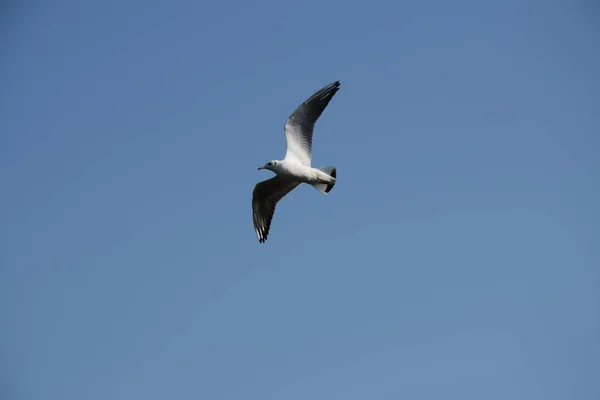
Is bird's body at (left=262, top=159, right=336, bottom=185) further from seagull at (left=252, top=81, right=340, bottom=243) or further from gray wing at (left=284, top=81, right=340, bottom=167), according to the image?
gray wing at (left=284, top=81, right=340, bottom=167)

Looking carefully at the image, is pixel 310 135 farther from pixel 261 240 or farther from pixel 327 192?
pixel 261 240

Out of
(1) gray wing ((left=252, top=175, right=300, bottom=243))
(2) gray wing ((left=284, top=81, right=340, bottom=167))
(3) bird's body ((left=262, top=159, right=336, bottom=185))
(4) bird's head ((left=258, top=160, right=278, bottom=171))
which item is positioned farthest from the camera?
(1) gray wing ((left=252, top=175, right=300, bottom=243))

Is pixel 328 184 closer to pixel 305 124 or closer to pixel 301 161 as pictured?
pixel 301 161

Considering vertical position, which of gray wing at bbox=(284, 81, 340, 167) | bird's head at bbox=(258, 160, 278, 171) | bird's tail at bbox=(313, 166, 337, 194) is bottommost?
bird's tail at bbox=(313, 166, 337, 194)

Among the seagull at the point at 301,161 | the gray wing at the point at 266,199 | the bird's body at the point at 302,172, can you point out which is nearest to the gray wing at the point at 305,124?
the seagull at the point at 301,161

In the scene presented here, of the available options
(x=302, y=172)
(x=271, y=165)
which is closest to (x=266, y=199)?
(x=271, y=165)

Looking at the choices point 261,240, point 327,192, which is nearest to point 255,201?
point 261,240

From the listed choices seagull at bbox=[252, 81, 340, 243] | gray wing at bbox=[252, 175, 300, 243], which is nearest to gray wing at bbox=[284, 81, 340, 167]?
seagull at bbox=[252, 81, 340, 243]

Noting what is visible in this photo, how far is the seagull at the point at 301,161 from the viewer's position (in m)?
16.3

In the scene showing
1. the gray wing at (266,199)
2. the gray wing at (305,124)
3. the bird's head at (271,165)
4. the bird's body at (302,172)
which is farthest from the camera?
the gray wing at (266,199)

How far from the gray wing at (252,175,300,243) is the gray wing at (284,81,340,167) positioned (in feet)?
2.18

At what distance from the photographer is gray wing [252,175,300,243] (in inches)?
676

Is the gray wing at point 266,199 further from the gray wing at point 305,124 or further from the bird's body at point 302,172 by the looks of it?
the gray wing at point 305,124

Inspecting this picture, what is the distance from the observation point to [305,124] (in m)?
16.6
